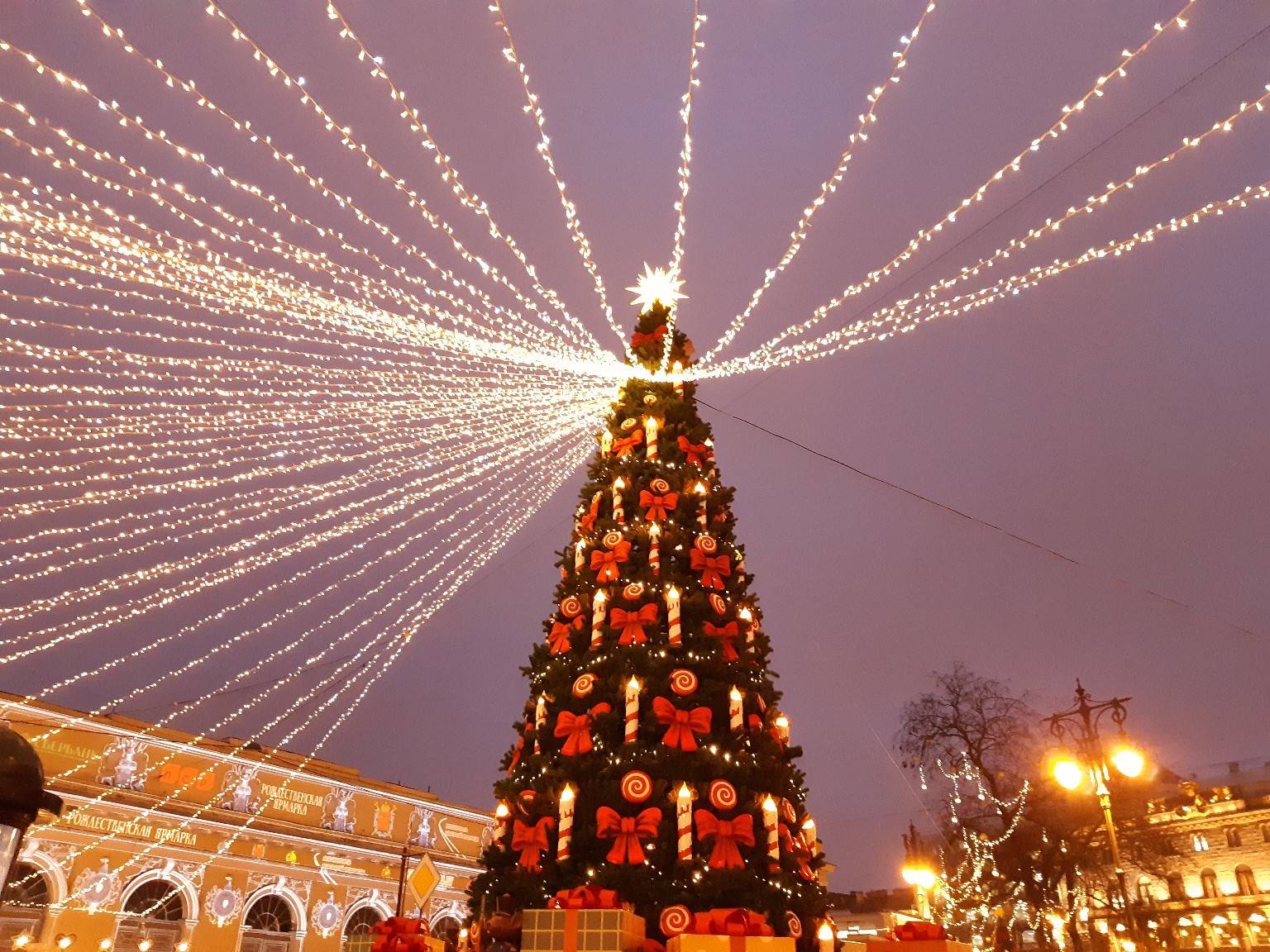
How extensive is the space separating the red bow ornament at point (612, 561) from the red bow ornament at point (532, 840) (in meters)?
2.31

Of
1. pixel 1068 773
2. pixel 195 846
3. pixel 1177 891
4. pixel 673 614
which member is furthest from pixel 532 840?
pixel 1177 891

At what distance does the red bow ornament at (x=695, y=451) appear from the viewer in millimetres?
9531

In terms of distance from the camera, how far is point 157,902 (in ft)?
57.3

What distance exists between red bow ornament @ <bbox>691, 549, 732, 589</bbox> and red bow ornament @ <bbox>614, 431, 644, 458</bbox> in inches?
62.7

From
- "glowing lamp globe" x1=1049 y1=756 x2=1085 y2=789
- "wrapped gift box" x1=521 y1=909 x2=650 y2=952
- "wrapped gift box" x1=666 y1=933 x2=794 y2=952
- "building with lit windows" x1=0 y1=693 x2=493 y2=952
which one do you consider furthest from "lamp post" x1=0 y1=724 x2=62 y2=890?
"building with lit windows" x1=0 y1=693 x2=493 y2=952

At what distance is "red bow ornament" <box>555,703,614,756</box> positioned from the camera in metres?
7.32

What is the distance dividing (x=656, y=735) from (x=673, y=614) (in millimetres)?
1149

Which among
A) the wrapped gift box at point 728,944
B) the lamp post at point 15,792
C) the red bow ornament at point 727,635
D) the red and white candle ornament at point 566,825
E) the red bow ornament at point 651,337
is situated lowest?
the wrapped gift box at point 728,944

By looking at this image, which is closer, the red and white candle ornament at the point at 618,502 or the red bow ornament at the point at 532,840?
the red bow ornament at the point at 532,840

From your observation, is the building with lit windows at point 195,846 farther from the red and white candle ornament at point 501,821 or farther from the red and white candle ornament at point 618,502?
the red and white candle ornament at point 618,502

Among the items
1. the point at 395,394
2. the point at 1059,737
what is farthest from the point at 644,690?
the point at 1059,737

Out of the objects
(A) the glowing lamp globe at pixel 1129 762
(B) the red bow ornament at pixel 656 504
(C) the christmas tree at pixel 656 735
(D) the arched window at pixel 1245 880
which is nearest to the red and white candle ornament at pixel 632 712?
(C) the christmas tree at pixel 656 735

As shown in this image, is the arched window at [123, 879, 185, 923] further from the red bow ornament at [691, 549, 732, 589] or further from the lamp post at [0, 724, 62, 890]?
the lamp post at [0, 724, 62, 890]

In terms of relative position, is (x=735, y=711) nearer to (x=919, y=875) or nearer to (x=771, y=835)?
(x=771, y=835)
